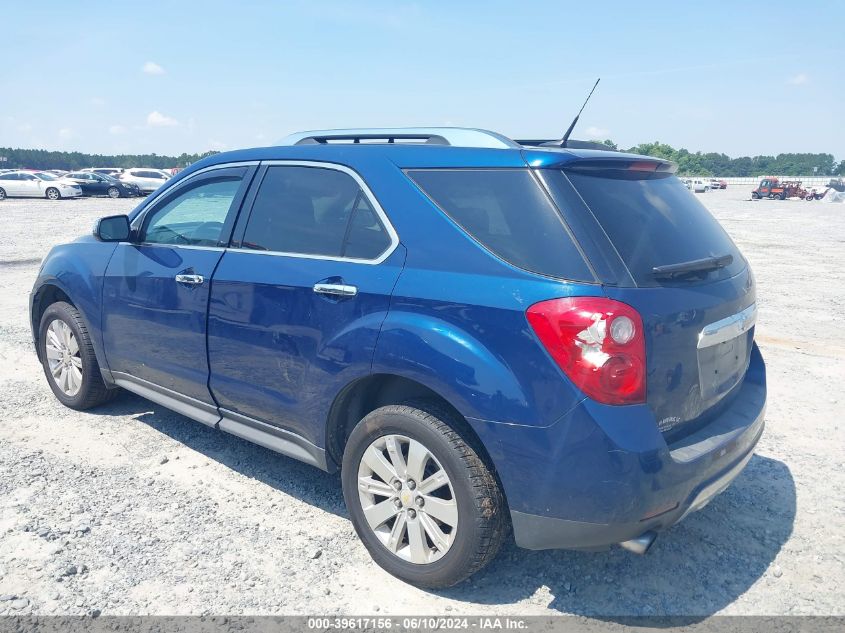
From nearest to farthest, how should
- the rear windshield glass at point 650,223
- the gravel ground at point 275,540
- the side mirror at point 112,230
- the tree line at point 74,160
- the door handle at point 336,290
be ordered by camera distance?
the rear windshield glass at point 650,223 < the gravel ground at point 275,540 < the door handle at point 336,290 < the side mirror at point 112,230 < the tree line at point 74,160

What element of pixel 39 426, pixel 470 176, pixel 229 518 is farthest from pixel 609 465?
pixel 39 426

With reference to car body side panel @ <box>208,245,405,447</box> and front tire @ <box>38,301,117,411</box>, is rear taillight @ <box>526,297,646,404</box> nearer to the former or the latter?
car body side panel @ <box>208,245,405,447</box>

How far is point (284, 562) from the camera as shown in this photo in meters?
3.18

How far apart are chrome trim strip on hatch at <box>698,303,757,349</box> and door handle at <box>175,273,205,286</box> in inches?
100

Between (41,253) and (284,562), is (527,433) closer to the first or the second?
(284,562)

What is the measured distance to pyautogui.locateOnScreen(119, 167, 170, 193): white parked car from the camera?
3744 centimetres

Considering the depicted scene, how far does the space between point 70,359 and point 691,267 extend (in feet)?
14.0

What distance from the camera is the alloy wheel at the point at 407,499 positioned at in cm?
284

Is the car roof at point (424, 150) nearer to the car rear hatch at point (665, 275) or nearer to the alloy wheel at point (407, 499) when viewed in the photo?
the car rear hatch at point (665, 275)

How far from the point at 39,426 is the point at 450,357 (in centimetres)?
351

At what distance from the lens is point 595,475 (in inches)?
96.2

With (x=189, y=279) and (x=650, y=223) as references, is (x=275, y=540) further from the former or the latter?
(x=650, y=223)

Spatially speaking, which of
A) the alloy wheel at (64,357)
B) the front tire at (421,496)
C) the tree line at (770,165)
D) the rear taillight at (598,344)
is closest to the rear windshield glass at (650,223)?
the rear taillight at (598,344)

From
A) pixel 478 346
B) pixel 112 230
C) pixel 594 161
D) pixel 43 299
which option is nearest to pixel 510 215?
pixel 594 161
